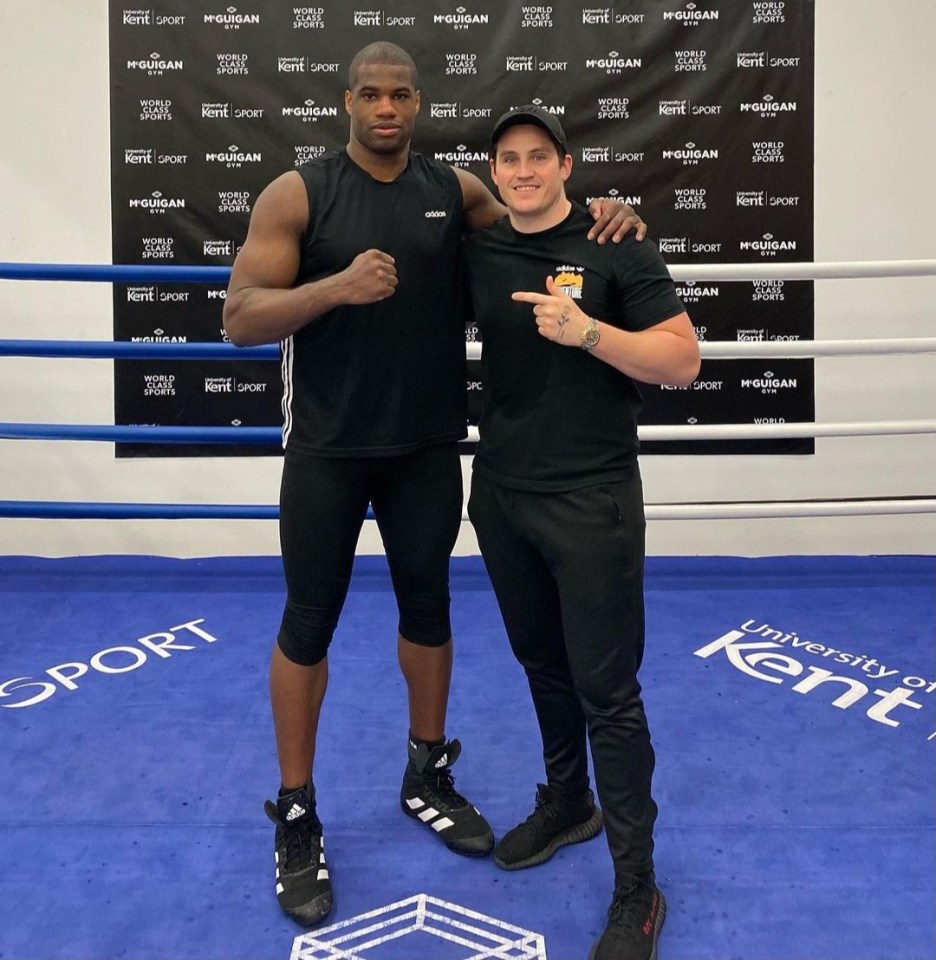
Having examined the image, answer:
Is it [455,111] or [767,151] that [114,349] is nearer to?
[455,111]

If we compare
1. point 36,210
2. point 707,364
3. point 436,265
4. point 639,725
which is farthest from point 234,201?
point 639,725

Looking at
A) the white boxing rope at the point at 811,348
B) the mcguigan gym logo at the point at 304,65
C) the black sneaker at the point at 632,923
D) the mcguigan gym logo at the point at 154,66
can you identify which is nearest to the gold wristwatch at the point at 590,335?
the black sneaker at the point at 632,923

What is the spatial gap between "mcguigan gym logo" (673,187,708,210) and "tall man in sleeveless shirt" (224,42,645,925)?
197 centimetres

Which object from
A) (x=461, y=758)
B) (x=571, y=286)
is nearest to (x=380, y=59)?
(x=571, y=286)

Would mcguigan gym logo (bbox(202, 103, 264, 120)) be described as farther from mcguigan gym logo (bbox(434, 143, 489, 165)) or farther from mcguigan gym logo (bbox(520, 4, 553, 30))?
mcguigan gym logo (bbox(520, 4, 553, 30))

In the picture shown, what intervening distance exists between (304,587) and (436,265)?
2.14ft

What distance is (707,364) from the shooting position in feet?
12.0

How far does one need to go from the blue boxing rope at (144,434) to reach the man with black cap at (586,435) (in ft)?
5.91

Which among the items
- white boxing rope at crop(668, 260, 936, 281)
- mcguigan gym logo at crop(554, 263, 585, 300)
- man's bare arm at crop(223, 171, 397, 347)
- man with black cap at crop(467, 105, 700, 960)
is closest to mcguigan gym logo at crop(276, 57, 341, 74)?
white boxing rope at crop(668, 260, 936, 281)

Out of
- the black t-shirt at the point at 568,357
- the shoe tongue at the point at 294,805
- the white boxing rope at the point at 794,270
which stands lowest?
the shoe tongue at the point at 294,805

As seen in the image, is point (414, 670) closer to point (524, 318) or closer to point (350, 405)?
point (350, 405)

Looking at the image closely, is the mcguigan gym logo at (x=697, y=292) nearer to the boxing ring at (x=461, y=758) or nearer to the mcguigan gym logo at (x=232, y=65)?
the boxing ring at (x=461, y=758)

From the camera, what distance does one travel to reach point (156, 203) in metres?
3.58

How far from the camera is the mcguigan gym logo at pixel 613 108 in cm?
355
